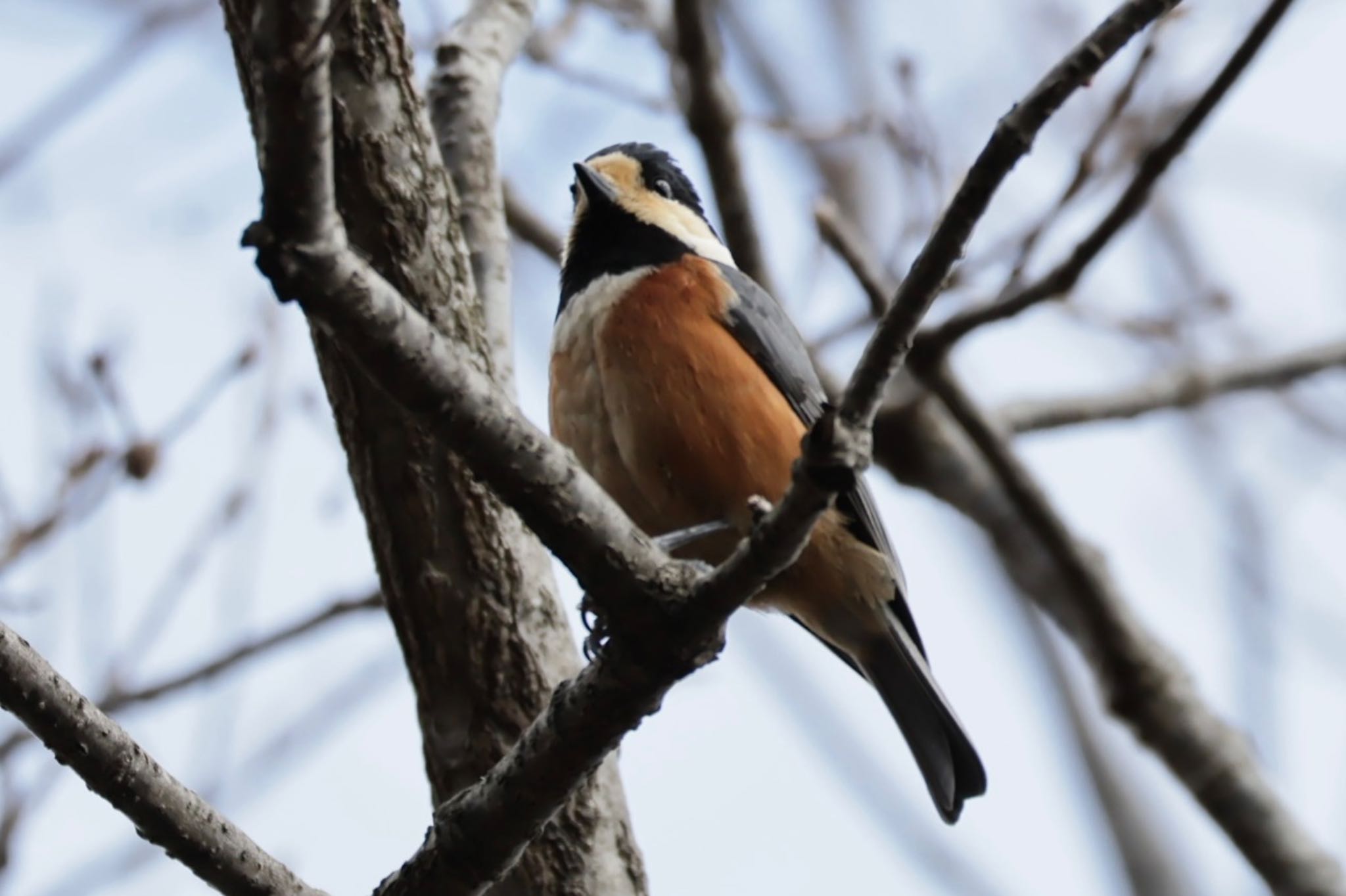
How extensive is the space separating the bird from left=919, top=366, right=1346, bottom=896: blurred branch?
112 cm

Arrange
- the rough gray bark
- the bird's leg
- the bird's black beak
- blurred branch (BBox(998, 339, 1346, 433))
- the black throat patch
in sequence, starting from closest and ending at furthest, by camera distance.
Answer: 1. the rough gray bark
2. the bird's leg
3. the black throat patch
4. the bird's black beak
5. blurred branch (BBox(998, 339, 1346, 433))

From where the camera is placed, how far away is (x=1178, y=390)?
6777 millimetres

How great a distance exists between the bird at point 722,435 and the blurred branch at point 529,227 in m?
1.69

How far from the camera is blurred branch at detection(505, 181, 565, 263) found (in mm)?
6902

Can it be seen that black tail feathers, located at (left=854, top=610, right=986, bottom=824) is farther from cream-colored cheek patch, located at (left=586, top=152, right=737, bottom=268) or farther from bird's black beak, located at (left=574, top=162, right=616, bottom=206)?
bird's black beak, located at (left=574, top=162, right=616, bottom=206)

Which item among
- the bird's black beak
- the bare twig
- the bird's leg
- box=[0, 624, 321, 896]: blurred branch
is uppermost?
the bird's black beak

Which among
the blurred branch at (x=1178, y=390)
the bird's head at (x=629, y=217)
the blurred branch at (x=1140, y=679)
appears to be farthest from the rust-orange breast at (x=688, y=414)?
the blurred branch at (x=1178, y=390)

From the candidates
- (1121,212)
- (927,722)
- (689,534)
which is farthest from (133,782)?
(1121,212)

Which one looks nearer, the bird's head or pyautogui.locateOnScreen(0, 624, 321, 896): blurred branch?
pyautogui.locateOnScreen(0, 624, 321, 896): blurred branch

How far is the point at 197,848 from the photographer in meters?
3.02

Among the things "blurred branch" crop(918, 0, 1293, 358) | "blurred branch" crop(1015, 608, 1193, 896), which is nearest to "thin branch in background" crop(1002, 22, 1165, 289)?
"blurred branch" crop(918, 0, 1293, 358)

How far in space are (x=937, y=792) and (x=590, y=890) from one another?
131 centimetres

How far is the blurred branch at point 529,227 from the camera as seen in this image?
22.6ft

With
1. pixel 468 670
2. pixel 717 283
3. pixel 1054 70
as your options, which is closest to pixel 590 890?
pixel 468 670
